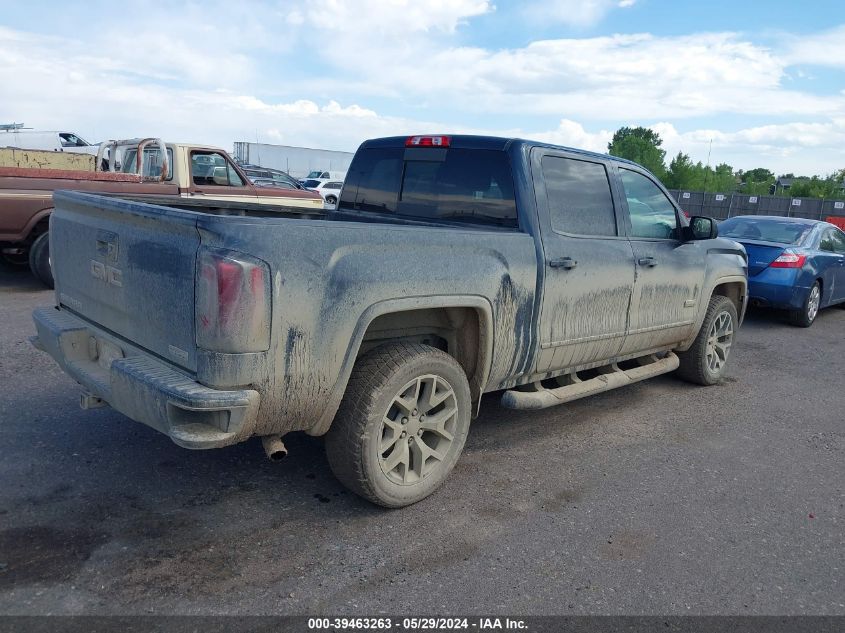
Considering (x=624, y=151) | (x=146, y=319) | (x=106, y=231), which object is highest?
(x=624, y=151)

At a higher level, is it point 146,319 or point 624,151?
point 624,151

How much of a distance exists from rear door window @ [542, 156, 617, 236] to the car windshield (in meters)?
5.75

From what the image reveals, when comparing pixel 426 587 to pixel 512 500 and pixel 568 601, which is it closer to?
pixel 568 601

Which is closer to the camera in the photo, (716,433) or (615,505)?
(615,505)

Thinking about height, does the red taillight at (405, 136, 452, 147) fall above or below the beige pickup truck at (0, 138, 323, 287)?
above

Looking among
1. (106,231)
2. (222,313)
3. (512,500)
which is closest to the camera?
(222,313)

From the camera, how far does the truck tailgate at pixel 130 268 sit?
272cm

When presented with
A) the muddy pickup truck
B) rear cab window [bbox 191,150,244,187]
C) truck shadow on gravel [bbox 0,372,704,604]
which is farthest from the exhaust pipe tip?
rear cab window [bbox 191,150,244,187]

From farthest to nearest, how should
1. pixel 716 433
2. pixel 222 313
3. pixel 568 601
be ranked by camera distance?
pixel 716 433 < pixel 568 601 < pixel 222 313

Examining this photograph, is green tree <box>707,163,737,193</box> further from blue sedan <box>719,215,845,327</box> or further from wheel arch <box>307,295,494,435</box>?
wheel arch <box>307,295,494,435</box>

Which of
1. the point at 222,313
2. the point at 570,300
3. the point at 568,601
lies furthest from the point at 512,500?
the point at 222,313

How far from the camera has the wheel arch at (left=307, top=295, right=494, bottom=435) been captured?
302 centimetres

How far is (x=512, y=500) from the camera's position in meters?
3.61

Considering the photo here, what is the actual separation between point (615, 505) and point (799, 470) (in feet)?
4.95
